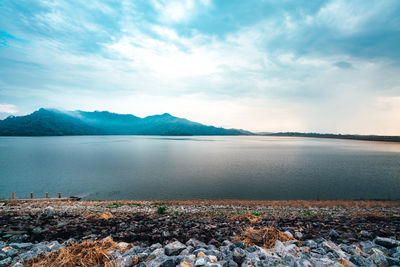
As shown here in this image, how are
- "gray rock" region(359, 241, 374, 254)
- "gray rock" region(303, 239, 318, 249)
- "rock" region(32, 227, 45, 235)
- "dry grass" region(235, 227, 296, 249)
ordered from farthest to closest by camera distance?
1. "rock" region(32, 227, 45, 235)
2. "dry grass" region(235, 227, 296, 249)
3. "gray rock" region(303, 239, 318, 249)
4. "gray rock" region(359, 241, 374, 254)

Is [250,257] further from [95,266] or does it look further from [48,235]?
[48,235]

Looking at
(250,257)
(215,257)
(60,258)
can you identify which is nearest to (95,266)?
(60,258)

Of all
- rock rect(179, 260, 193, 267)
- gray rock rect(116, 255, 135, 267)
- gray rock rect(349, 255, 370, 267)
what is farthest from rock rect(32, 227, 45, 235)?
gray rock rect(349, 255, 370, 267)

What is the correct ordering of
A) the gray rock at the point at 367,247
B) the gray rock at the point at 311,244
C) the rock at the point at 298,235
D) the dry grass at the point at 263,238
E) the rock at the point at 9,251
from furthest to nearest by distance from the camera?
the rock at the point at 298,235
the dry grass at the point at 263,238
the gray rock at the point at 311,244
the gray rock at the point at 367,247
the rock at the point at 9,251

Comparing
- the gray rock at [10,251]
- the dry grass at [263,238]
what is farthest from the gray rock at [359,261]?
the gray rock at [10,251]

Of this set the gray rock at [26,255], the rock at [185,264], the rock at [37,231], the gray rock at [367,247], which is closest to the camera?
the rock at [185,264]

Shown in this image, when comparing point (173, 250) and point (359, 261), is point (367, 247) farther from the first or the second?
point (173, 250)

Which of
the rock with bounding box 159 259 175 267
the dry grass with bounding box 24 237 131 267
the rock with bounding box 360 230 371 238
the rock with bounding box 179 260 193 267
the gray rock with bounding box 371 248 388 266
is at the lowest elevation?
the rock with bounding box 360 230 371 238

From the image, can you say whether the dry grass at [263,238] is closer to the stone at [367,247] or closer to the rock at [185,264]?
the stone at [367,247]

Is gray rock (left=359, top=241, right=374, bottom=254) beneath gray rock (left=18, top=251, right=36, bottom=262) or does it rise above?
above

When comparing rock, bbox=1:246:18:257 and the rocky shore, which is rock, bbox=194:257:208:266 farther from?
rock, bbox=1:246:18:257

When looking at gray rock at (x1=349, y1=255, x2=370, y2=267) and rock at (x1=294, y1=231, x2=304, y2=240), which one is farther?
rock at (x1=294, y1=231, x2=304, y2=240)

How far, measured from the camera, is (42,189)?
35.2 m

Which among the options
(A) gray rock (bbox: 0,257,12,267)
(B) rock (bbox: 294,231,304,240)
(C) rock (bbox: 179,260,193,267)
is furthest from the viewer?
(B) rock (bbox: 294,231,304,240)
